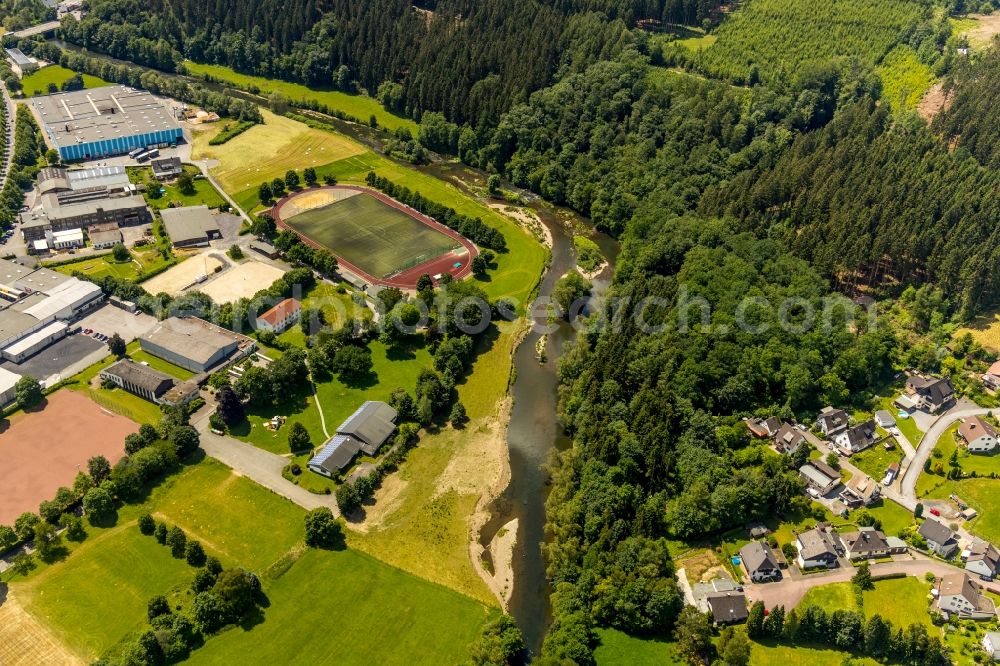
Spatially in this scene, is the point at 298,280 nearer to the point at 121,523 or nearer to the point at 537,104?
the point at 121,523

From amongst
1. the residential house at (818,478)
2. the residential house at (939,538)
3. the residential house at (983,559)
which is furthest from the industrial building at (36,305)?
the residential house at (983,559)

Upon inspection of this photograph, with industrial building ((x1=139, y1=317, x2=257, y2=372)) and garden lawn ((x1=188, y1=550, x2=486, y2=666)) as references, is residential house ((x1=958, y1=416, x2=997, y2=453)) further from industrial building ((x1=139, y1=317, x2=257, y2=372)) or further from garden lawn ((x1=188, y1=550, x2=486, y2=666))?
industrial building ((x1=139, y1=317, x2=257, y2=372))

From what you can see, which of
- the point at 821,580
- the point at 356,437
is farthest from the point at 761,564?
the point at 356,437

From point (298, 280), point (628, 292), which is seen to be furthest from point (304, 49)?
point (628, 292)

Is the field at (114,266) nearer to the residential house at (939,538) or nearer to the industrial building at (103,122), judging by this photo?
the industrial building at (103,122)

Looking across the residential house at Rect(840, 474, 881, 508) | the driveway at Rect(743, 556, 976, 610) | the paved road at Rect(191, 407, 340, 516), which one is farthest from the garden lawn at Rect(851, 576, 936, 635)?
the paved road at Rect(191, 407, 340, 516)

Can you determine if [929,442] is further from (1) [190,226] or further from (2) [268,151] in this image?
(2) [268,151]
